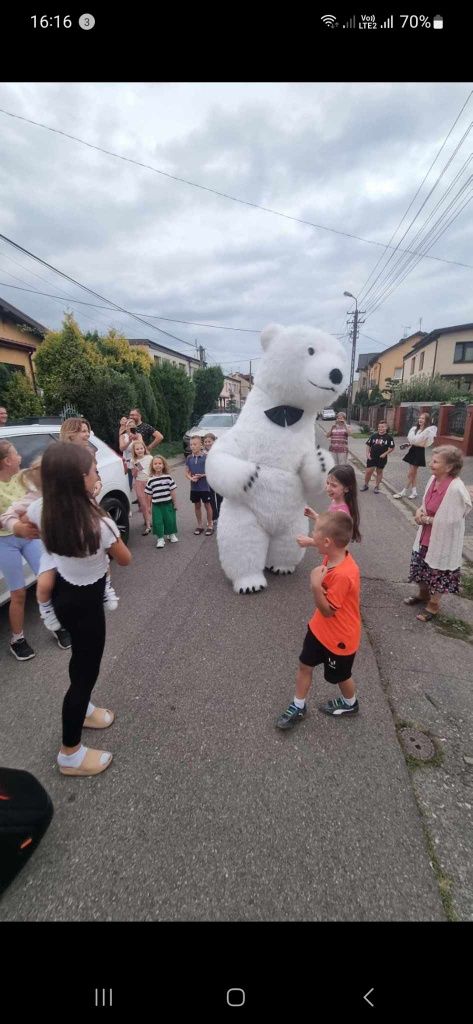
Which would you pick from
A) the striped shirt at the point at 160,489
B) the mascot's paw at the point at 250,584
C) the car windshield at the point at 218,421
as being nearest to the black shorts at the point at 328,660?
the mascot's paw at the point at 250,584

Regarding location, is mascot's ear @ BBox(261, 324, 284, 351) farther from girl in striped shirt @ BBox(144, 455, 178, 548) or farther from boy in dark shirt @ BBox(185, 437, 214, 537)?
girl in striped shirt @ BBox(144, 455, 178, 548)

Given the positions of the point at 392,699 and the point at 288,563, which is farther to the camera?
the point at 288,563

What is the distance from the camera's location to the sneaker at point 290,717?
223 cm

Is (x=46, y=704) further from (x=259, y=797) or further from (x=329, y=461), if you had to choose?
(x=329, y=461)

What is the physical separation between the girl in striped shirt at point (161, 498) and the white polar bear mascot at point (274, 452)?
63.7 inches

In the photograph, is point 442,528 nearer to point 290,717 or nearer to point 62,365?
point 290,717

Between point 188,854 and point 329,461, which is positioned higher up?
point 329,461

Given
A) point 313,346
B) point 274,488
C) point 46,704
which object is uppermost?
point 313,346

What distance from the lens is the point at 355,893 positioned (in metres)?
1.50

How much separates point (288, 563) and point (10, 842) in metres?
3.06

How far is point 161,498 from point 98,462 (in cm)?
89

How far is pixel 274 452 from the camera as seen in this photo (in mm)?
3492

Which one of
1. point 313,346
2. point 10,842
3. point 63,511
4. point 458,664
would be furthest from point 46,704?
point 313,346

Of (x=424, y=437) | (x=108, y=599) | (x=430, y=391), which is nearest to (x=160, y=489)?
(x=108, y=599)
